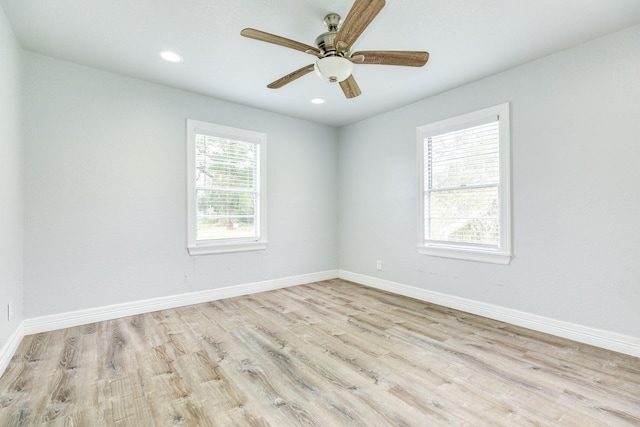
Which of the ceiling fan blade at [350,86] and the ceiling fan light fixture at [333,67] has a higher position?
the ceiling fan blade at [350,86]

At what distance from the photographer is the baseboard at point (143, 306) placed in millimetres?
2893

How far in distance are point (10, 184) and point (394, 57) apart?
314 centimetres

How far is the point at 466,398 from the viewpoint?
1862 mm

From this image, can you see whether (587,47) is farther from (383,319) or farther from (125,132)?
(125,132)

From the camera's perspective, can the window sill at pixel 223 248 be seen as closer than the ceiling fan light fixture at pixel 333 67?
No

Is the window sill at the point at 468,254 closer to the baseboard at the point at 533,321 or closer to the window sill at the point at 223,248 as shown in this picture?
the baseboard at the point at 533,321

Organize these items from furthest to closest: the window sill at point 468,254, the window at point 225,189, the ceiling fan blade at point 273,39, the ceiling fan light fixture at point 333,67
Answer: the window at point 225,189 → the window sill at point 468,254 → the ceiling fan light fixture at point 333,67 → the ceiling fan blade at point 273,39

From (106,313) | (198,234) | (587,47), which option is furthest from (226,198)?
(587,47)

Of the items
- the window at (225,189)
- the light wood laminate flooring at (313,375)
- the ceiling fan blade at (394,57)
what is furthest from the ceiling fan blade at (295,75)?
the light wood laminate flooring at (313,375)

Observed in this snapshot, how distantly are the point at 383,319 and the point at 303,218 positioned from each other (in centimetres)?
213

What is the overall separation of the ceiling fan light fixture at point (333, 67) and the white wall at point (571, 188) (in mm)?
1954

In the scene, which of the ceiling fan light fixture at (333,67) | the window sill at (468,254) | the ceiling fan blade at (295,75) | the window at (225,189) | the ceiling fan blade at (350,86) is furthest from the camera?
the window at (225,189)

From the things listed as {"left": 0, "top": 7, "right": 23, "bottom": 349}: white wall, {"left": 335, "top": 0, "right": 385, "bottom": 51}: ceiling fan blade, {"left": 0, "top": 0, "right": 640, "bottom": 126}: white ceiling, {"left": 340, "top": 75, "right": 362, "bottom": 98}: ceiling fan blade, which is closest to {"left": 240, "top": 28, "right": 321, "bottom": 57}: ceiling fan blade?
{"left": 335, "top": 0, "right": 385, "bottom": 51}: ceiling fan blade

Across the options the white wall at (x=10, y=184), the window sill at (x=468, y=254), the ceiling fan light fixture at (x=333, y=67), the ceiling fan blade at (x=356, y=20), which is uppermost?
the ceiling fan blade at (x=356, y=20)
